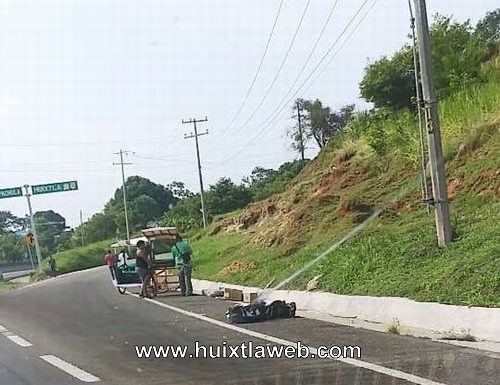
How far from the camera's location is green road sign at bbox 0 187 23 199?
53875 mm

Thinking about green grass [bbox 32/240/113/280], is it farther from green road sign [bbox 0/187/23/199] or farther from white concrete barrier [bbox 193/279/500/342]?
white concrete barrier [bbox 193/279/500/342]

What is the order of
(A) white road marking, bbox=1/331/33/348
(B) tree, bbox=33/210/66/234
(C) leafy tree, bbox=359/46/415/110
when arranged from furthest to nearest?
(B) tree, bbox=33/210/66/234
(C) leafy tree, bbox=359/46/415/110
(A) white road marking, bbox=1/331/33/348

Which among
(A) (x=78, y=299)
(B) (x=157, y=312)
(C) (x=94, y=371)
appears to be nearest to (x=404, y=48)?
(A) (x=78, y=299)

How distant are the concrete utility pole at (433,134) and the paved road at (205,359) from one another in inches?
129

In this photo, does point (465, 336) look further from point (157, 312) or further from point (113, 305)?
point (113, 305)

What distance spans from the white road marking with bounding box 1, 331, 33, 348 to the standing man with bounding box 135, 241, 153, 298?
7.68 meters

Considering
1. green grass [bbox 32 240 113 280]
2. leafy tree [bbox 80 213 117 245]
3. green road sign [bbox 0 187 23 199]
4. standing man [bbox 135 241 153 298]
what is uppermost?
green road sign [bbox 0 187 23 199]

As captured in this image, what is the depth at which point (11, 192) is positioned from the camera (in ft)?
179

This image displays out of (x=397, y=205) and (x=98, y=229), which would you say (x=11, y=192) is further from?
(x=98, y=229)

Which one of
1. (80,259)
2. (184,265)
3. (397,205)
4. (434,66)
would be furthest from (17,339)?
(80,259)

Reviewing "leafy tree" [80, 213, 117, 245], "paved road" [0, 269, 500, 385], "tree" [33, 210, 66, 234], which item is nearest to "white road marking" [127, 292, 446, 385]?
"paved road" [0, 269, 500, 385]

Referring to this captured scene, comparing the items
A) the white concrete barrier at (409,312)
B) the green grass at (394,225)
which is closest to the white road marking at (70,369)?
the white concrete barrier at (409,312)

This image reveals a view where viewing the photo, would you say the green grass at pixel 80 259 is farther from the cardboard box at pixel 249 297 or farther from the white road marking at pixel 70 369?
the white road marking at pixel 70 369

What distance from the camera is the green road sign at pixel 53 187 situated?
178 feet
